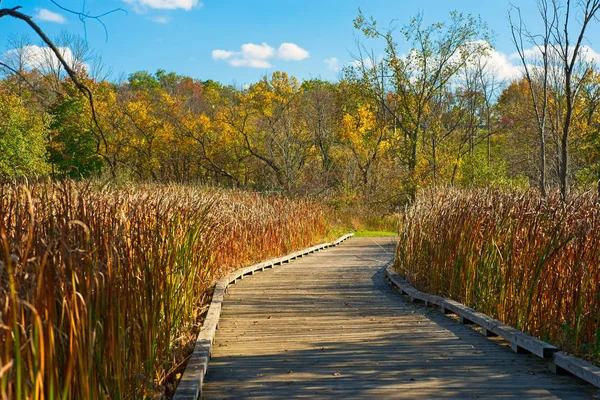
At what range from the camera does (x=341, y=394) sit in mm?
3260

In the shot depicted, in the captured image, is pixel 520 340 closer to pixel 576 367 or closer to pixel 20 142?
pixel 576 367

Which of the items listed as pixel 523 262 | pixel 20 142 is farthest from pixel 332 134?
pixel 523 262

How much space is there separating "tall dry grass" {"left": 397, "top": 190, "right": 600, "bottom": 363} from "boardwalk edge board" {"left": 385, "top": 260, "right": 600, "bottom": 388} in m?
0.17

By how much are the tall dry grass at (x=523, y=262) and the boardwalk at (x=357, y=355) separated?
306 millimetres

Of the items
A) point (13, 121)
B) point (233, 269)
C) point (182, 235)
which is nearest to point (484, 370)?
point (182, 235)

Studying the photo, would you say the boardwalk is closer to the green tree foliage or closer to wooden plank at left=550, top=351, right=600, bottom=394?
wooden plank at left=550, top=351, right=600, bottom=394

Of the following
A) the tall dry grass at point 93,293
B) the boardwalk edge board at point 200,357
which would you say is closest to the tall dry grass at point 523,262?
the boardwalk edge board at point 200,357

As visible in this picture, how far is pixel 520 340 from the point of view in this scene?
3.99 metres

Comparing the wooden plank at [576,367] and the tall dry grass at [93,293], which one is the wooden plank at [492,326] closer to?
the wooden plank at [576,367]

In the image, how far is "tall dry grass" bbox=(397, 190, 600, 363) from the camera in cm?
394

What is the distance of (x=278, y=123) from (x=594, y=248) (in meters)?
19.8

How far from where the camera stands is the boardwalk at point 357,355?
3.33 meters

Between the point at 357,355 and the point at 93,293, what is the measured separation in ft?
6.72

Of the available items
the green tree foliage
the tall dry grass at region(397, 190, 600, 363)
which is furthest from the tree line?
the tall dry grass at region(397, 190, 600, 363)
